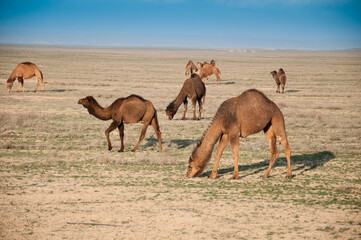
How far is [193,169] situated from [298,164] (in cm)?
360

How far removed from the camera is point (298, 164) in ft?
41.4

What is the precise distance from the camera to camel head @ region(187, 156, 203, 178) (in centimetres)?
1047

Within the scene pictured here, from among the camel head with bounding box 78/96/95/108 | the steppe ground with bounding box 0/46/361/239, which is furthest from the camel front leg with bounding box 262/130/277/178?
the camel head with bounding box 78/96/95/108

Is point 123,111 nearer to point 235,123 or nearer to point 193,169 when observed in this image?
point 193,169

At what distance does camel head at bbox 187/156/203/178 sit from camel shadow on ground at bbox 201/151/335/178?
616 mm

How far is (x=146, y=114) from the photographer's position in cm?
1363

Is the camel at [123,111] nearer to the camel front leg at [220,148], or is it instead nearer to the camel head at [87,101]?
the camel head at [87,101]

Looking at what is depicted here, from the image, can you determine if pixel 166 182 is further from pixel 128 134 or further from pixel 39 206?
pixel 128 134

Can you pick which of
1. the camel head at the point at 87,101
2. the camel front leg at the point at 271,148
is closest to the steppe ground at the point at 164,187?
the camel front leg at the point at 271,148

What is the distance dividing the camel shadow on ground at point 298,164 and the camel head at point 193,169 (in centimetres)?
62

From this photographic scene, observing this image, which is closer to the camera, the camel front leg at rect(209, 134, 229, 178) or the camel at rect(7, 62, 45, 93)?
the camel front leg at rect(209, 134, 229, 178)

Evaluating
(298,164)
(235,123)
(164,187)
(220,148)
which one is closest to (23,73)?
(298,164)

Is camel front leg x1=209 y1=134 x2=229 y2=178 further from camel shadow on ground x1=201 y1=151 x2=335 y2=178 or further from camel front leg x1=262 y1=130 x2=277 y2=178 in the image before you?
camel front leg x1=262 y1=130 x2=277 y2=178

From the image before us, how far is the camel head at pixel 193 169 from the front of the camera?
1047 cm
